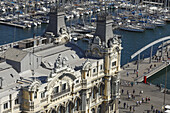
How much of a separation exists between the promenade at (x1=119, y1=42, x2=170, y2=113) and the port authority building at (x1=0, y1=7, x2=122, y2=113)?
461 inches

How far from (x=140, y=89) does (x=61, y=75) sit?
160ft

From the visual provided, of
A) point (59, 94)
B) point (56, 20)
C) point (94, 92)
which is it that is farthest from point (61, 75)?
point (56, 20)

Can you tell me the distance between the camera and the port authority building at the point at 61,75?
2746 inches

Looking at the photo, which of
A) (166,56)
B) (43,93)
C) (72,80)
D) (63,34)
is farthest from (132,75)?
(43,93)

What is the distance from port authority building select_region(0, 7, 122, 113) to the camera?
229 ft

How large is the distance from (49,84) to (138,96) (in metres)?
47.3

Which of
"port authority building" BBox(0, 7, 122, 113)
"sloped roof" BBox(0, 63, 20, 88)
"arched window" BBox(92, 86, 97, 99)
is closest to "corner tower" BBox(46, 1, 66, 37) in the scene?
"port authority building" BBox(0, 7, 122, 113)

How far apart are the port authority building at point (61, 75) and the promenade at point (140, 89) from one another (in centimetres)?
1172

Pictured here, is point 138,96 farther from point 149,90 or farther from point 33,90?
point 33,90

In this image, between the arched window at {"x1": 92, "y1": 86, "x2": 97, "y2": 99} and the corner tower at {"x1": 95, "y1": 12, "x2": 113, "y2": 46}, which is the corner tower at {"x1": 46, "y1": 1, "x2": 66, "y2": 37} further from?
the arched window at {"x1": 92, "y1": 86, "x2": 97, "y2": 99}

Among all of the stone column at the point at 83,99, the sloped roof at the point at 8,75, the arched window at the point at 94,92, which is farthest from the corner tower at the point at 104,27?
the sloped roof at the point at 8,75

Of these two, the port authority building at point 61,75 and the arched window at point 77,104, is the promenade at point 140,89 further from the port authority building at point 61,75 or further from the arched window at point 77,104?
the arched window at point 77,104

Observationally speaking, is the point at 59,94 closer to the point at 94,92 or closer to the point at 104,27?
the point at 94,92

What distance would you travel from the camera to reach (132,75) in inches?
5167
